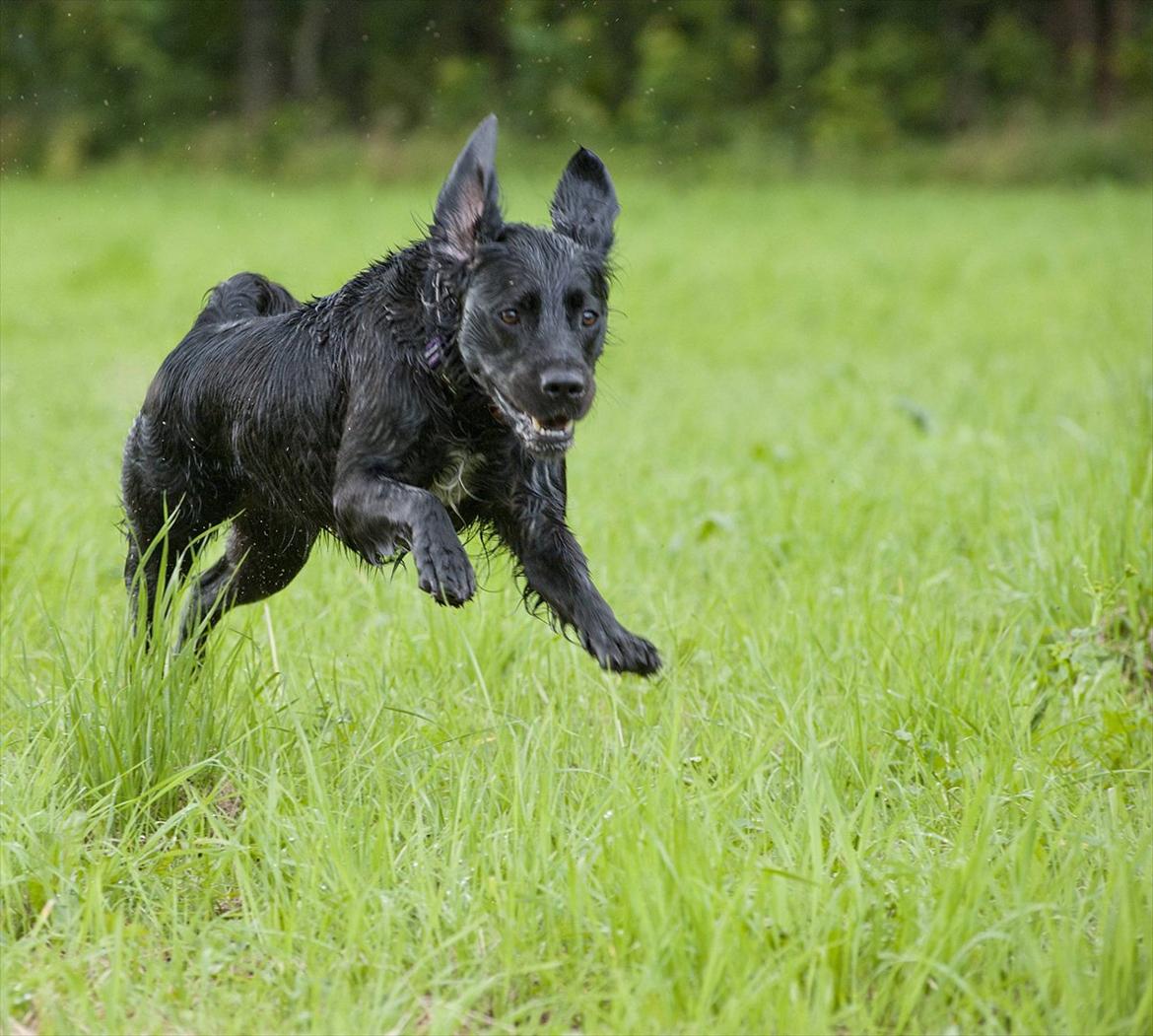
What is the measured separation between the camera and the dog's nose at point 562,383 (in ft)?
10.2

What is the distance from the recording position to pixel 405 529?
3.16 m

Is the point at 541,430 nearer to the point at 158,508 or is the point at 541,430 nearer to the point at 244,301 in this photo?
the point at 158,508

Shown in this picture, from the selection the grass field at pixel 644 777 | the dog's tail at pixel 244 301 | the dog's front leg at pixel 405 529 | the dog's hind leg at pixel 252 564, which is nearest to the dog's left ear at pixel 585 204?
the grass field at pixel 644 777

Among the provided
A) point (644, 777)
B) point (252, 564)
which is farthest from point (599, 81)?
point (644, 777)

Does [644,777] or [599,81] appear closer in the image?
[644,777]

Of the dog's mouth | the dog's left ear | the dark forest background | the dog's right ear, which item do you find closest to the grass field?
the dog's right ear

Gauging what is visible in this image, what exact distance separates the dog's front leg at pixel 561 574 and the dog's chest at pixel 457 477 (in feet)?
0.38

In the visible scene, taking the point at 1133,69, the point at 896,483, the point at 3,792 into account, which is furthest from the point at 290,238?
the point at 1133,69

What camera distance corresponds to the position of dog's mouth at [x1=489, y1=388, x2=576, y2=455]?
3174mm

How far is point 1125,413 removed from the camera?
6242mm

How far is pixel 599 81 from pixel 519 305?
35.3 m

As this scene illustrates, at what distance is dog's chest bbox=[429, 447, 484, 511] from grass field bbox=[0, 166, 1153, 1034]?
494mm

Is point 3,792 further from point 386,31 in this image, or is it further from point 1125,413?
point 386,31

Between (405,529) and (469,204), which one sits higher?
(469,204)
